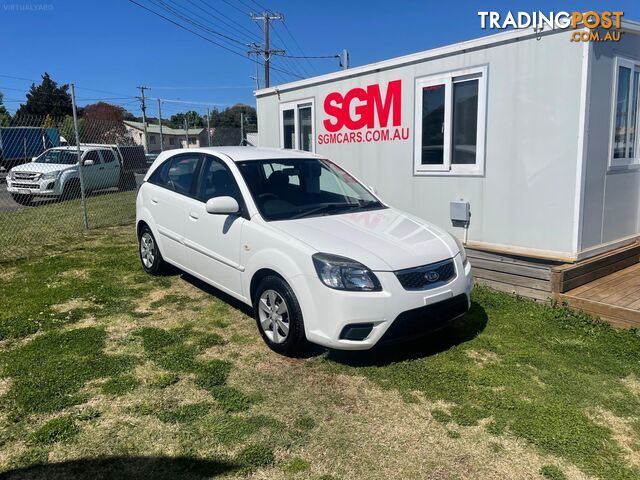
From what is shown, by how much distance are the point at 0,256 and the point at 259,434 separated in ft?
21.2

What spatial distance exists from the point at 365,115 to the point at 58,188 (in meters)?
9.62

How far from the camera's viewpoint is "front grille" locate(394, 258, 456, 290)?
12.2ft

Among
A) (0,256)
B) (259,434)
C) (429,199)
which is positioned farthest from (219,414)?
(0,256)

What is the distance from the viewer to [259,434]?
3.05 meters

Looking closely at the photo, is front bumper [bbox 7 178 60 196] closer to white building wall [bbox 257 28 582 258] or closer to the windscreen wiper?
white building wall [bbox 257 28 582 258]

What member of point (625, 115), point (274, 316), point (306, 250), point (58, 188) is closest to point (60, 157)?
point (58, 188)

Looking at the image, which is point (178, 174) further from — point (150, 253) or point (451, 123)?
point (451, 123)

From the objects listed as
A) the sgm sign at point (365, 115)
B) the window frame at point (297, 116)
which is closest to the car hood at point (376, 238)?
the sgm sign at point (365, 115)

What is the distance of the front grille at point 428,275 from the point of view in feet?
12.2

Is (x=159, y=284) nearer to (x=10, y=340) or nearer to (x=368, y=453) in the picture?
(x=10, y=340)

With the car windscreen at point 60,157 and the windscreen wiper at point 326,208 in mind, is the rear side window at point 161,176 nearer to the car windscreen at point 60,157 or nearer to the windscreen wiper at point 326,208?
the windscreen wiper at point 326,208

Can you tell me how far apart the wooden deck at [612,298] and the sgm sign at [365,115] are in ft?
10.1

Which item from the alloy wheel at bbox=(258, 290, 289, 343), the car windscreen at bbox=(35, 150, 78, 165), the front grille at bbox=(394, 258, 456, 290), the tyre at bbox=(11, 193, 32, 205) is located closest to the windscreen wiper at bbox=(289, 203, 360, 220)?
the alloy wheel at bbox=(258, 290, 289, 343)

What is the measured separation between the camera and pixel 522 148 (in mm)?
5770
